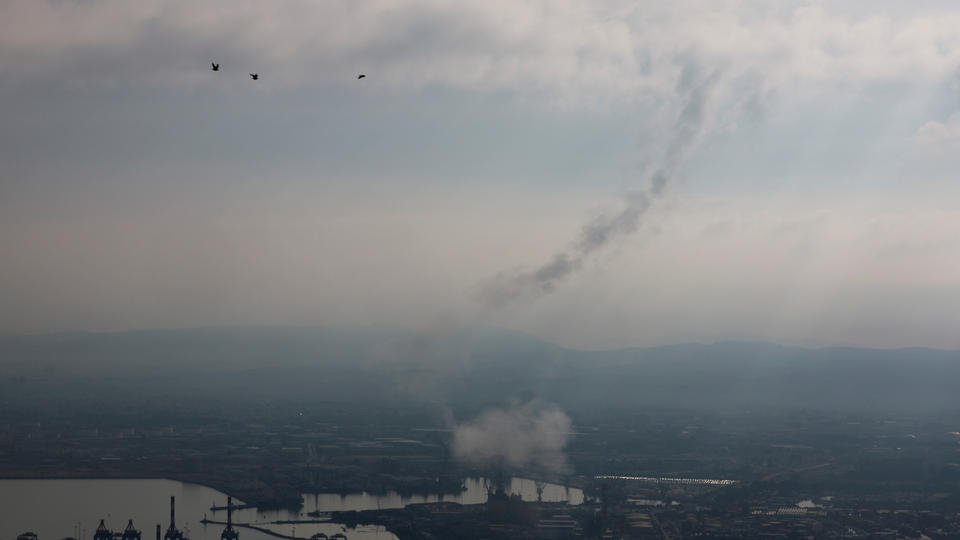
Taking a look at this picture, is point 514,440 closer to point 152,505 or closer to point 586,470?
point 586,470

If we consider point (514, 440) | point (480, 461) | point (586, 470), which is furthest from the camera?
point (514, 440)

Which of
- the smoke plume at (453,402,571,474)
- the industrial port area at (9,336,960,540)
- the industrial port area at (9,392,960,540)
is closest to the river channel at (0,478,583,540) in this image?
the industrial port area at (9,336,960,540)

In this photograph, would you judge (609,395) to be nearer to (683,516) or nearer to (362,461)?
(362,461)

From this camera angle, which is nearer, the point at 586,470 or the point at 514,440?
the point at 586,470

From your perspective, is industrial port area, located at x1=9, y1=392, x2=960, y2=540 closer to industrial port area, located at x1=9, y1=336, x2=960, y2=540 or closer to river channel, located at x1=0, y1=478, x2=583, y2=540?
industrial port area, located at x1=9, y1=336, x2=960, y2=540

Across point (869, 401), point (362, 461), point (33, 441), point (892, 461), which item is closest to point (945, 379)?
point (869, 401)

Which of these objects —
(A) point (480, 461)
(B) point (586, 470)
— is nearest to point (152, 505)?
(A) point (480, 461)

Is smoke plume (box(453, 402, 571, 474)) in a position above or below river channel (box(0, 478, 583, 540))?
above

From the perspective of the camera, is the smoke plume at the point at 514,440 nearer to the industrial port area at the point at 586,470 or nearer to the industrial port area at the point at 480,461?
the industrial port area at the point at 480,461

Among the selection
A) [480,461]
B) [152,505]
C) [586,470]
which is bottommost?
[152,505]
